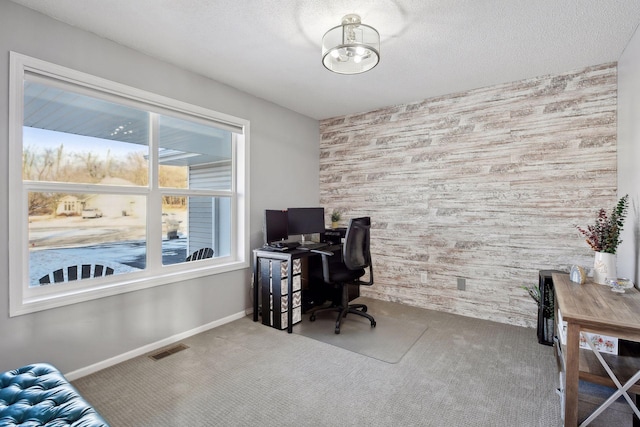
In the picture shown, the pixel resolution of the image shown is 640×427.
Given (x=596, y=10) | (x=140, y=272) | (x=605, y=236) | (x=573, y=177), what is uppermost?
(x=596, y=10)

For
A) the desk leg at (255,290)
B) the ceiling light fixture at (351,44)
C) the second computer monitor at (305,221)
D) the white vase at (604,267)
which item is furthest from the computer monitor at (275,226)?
the white vase at (604,267)

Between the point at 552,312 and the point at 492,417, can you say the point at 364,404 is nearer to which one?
the point at 492,417

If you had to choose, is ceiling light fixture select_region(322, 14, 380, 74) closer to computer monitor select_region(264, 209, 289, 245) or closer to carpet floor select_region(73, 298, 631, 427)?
computer monitor select_region(264, 209, 289, 245)

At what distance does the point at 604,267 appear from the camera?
7.16ft

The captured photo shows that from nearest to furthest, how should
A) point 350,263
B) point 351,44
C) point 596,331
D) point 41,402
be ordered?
1. point 41,402
2. point 596,331
3. point 351,44
4. point 350,263

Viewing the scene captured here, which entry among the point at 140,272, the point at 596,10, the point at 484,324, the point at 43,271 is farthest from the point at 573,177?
the point at 43,271

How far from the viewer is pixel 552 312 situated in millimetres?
2793

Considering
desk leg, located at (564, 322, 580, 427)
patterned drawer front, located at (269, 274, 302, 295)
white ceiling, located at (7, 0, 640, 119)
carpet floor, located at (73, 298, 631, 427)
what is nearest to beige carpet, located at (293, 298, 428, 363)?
carpet floor, located at (73, 298, 631, 427)

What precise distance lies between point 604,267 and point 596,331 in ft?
2.80

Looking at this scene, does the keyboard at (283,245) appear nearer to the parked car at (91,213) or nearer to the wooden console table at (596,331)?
the parked car at (91,213)

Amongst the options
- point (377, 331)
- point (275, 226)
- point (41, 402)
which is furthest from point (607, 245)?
Result: point (41, 402)

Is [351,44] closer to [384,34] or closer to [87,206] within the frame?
[384,34]

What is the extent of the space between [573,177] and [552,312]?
1.30 meters

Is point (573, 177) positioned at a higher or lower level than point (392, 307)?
higher
